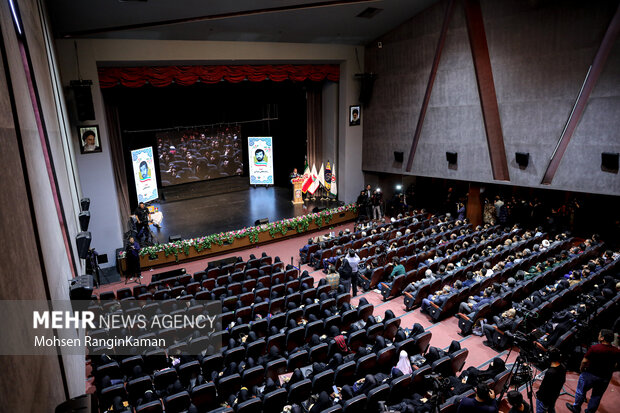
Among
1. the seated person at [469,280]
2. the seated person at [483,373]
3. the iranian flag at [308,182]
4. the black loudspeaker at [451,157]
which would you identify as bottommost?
the seated person at [469,280]

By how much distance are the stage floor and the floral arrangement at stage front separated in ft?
3.07

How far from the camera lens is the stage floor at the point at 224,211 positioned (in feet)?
52.2

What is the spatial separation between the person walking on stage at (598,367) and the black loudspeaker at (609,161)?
804 centimetres

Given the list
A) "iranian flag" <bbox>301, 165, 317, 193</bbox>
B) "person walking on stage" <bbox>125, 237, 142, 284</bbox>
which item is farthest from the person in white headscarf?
"iranian flag" <bbox>301, 165, 317, 193</bbox>

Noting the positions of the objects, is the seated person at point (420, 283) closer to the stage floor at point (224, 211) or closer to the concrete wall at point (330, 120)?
the stage floor at point (224, 211)

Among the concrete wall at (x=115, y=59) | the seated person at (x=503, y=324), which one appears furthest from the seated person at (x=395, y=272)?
the concrete wall at (x=115, y=59)

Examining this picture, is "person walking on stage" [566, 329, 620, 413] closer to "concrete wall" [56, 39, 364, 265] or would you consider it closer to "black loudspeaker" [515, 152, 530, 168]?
"black loudspeaker" [515, 152, 530, 168]

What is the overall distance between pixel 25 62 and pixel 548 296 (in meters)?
10.8

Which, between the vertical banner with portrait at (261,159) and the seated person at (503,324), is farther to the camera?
the vertical banner with portrait at (261,159)

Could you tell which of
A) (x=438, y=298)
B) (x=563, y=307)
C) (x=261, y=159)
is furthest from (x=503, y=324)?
(x=261, y=159)

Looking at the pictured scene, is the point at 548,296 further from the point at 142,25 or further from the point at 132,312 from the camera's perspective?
the point at 142,25

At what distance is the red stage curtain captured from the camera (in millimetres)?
13605

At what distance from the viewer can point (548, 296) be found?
9.16m

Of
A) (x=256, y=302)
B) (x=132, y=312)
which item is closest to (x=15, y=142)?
(x=132, y=312)
